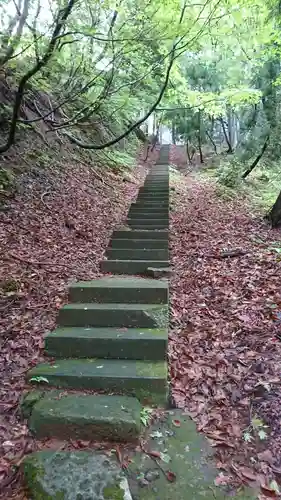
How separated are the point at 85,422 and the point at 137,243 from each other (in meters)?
4.35

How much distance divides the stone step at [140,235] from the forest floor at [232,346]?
0.83ft

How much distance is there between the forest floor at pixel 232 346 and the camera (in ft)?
9.32

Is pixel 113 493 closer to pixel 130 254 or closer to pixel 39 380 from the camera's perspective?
pixel 39 380

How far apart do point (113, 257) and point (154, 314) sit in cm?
248

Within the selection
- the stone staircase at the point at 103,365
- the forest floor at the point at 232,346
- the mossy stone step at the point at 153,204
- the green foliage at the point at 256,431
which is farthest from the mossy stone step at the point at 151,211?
the green foliage at the point at 256,431

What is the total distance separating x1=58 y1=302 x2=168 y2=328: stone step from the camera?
4219 mm

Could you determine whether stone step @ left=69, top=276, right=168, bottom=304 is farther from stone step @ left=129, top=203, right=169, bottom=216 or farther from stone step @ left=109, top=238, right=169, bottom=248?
stone step @ left=129, top=203, right=169, bottom=216

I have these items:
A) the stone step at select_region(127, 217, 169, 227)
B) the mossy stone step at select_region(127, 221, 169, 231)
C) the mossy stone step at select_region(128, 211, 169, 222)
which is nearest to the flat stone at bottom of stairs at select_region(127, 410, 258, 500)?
the mossy stone step at select_region(127, 221, 169, 231)

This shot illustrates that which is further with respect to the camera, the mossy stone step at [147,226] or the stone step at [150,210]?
the stone step at [150,210]

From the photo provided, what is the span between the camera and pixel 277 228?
23.4ft

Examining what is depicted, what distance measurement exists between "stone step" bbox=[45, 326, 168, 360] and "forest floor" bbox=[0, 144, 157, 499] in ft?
0.73

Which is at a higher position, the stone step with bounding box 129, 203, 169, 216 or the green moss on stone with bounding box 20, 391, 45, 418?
the stone step with bounding box 129, 203, 169, 216

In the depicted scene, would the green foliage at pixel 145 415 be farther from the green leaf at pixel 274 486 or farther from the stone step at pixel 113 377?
the green leaf at pixel 274 486

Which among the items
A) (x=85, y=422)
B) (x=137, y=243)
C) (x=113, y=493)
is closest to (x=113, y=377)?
(x=85, y=422)
